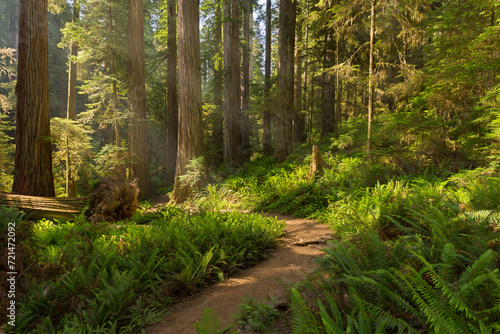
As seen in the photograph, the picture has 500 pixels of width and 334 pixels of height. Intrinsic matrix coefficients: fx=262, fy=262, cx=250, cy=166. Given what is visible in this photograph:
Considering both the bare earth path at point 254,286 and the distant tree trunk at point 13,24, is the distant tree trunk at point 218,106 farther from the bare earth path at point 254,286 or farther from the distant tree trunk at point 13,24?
the distant tree trunk at point 13,24

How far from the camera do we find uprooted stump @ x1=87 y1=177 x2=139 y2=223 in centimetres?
755

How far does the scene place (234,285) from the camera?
12.9 feet

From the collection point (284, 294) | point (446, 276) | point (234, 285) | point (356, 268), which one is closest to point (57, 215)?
point (234, 285)

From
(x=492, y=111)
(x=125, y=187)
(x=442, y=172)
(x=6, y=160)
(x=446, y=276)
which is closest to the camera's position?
(x=446, y=276)

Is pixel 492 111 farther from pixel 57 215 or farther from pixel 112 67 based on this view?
pixel 112 67

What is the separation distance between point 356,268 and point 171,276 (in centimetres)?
254

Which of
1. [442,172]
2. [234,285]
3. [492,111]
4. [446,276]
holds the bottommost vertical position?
[234,285]

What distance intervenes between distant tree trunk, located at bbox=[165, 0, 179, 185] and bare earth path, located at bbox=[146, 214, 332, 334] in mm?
12032

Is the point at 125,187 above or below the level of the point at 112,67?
below

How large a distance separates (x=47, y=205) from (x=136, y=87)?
6461mm

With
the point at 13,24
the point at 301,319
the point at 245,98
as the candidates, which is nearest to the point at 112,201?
the point at 301,319

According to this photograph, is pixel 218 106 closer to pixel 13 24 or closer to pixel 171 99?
pixel 171 99

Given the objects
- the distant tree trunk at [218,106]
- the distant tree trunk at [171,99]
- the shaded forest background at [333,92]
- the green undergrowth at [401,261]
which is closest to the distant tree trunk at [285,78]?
the shaded forest background at [333,92]

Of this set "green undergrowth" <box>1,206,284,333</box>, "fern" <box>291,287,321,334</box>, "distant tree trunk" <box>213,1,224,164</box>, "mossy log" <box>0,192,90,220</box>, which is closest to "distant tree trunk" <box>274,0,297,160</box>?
"distant tree trunk" <box>213,1,224,164</box>
